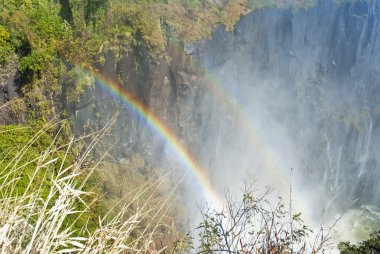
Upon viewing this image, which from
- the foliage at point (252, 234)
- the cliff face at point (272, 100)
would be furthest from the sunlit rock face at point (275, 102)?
the foliage at point (252, 234)

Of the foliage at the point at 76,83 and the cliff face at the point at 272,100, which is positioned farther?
the cliff face at the point at 272,100

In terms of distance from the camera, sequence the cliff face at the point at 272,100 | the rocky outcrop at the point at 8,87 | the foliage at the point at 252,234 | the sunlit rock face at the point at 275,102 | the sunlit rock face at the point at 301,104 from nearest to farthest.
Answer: the foliage at the point at 252,234 < the rocky outcrop at the point at 8,87 < the cliff face at the point at 272,100 < the sunlit rock face at the point at 275,102 < the sunlit rock face at the point at 301,104

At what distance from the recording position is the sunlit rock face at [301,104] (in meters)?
21.3

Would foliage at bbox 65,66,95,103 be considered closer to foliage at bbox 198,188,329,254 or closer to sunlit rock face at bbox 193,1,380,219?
sunlit rock face at bbox 193,1,380,219

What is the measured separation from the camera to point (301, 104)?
25562mm

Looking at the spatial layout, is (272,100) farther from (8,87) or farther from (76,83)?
(8,87)

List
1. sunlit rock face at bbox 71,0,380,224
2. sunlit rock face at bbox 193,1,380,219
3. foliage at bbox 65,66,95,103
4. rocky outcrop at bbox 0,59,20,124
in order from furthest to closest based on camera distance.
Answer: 1. sunlit rock face at bbox 193,1,380,219
2. sunlit rock face at bbox 71,0,380,224
3. foliage at bbox 65,66,95,103
4. rocky outcrop at bbox 0,59,20,124

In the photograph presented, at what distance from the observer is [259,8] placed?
21.2 meters

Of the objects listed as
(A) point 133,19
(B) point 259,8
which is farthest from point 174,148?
(B) point 259,8

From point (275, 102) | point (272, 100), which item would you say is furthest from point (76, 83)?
point (275, 102)

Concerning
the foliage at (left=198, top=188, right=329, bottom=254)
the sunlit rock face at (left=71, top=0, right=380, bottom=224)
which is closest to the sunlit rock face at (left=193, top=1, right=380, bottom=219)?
the sunlit rock face at (left=71, top=0, right=380, bottom=224)

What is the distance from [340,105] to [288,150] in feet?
18.2

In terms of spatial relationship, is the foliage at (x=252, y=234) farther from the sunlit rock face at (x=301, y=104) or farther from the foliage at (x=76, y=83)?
the sunlit rock face at (x=301, y=104)

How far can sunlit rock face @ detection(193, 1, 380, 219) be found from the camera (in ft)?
69.9
